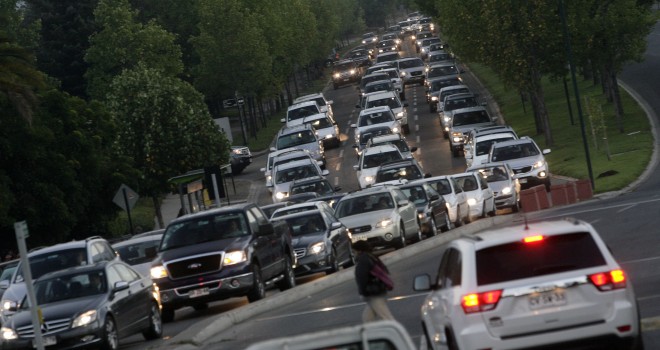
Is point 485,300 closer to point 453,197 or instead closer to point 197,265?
point 197,265

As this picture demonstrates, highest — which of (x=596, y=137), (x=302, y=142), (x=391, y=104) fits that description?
(x=391, y=104)

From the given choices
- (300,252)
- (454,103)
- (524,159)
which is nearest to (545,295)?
(300,252)

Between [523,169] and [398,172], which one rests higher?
[398,172]

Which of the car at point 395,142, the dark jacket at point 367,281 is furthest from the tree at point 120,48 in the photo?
the dark jacket at point 367,281

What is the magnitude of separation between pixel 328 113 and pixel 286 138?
10915mm

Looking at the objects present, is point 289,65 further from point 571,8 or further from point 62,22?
point 571,8

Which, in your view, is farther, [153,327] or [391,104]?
[391,104]

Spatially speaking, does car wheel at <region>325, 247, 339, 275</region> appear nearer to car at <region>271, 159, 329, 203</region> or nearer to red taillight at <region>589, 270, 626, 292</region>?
Result: red taillight at <region>589, 270, 626, 292</region>

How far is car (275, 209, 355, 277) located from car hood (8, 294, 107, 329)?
29.1ft

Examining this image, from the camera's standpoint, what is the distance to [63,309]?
2192 centimetres

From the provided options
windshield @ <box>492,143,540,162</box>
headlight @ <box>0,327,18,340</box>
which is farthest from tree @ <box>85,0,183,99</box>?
headlight @ <box>0,327,18,340</box>

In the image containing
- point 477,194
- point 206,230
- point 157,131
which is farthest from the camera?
point 157,131

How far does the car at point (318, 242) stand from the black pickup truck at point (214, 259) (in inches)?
145

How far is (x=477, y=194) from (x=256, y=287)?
17706mm
